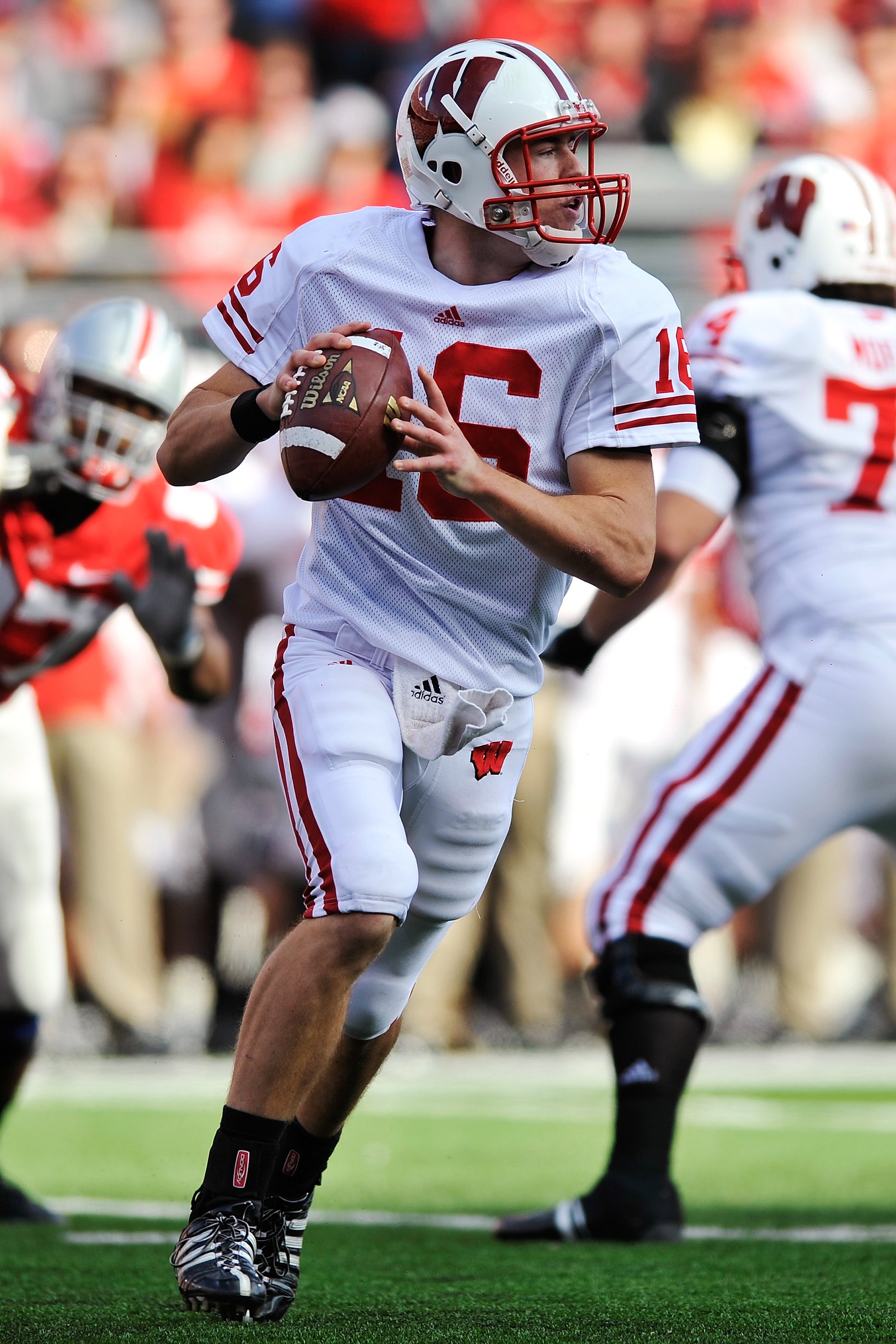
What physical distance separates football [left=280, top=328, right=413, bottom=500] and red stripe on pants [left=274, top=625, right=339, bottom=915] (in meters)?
0.37

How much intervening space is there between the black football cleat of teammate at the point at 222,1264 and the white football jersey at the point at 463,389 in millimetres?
886

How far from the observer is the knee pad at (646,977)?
3.86 meters

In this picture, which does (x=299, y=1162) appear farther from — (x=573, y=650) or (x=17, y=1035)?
(x=17, y=1035)

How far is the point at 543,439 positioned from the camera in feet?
9.68

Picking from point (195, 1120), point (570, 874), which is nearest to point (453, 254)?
point (195, 1120)

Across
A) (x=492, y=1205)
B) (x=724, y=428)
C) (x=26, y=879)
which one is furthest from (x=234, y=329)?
(x=492, y=1205)

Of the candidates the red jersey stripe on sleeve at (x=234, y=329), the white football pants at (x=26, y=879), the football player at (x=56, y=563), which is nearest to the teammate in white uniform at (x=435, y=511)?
the red jersey stripe on sleeve at (x=234, y=329)

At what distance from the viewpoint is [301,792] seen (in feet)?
9.26

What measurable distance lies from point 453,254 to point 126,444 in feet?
4.95

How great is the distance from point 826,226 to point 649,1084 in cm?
189

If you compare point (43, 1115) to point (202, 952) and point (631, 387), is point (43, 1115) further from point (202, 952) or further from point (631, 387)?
point (631, 387)

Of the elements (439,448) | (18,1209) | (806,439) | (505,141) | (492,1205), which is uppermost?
(505,141)

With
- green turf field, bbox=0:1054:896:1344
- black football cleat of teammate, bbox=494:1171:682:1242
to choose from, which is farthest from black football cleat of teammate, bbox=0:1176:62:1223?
black football cleat of teammate, bbox=494:1171:682:1242

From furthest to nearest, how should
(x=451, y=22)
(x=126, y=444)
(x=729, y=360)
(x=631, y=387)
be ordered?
(x=451, y=22) → (x=126, y=444) → (x=729, y=360) → (x=631, y=387)
